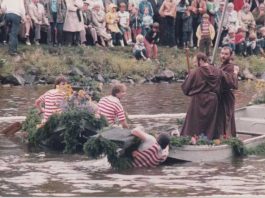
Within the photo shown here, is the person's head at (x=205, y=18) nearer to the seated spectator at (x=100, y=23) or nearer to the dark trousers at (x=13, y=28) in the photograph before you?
the seated spectator at (x=100, y=23)

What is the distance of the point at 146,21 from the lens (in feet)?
126

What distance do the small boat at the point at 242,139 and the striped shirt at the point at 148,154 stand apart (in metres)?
0.37

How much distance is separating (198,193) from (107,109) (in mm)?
4779

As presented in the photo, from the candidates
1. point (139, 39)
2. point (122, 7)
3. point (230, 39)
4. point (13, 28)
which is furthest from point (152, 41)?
point (13, 28)

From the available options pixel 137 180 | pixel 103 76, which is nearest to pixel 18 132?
pixel 137 180

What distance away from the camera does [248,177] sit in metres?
18.2

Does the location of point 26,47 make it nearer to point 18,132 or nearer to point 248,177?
point 18,132

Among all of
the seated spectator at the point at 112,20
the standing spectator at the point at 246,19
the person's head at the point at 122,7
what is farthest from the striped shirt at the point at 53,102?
the standing spectator at the point at 246,19

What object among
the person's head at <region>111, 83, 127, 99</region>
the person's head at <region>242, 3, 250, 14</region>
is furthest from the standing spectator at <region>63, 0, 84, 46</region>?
the person's head at <region>111, 83, 127, 99</region>

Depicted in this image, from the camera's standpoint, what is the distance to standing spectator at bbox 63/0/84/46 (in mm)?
35812

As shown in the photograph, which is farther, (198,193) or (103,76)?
(103,76)

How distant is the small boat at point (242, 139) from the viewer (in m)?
19.4

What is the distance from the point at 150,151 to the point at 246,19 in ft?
77.4

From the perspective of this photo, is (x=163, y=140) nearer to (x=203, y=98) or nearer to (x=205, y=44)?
(x=203, y=98)
